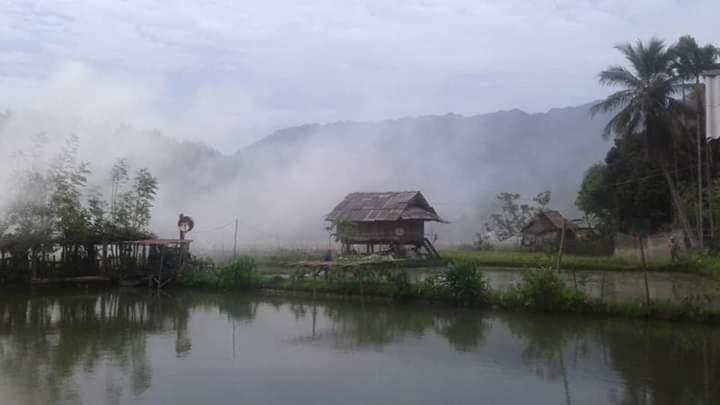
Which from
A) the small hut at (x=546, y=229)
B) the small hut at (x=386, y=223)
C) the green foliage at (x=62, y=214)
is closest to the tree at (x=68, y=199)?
the green foliage at (x=62, y=214)

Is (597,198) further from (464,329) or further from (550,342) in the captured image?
(550,342)

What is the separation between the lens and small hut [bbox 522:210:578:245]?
36.0 metres

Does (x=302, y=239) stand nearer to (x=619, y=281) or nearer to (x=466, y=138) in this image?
(x=619, y=281)

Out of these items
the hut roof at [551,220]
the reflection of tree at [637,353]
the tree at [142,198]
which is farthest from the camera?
the hut roof at [551,220]

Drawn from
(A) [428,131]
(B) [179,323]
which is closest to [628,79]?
(B) [179,323]

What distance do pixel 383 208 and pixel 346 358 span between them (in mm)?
22638

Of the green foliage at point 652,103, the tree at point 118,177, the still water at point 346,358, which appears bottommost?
the still water at point 346,358

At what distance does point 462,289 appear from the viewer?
16.9 m

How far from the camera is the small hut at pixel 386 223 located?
3272 centimetres

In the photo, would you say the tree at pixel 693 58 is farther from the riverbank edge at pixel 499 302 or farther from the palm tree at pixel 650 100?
the riverbank edge at pixel 499 302

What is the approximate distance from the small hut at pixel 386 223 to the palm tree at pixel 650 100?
1012 centimetres

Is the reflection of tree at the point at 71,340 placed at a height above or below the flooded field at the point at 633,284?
below

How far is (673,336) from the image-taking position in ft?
42.3

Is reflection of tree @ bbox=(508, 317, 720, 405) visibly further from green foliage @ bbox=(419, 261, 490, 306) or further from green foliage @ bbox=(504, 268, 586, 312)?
green foliage @ bbox=(419, 261, 490, 306)
